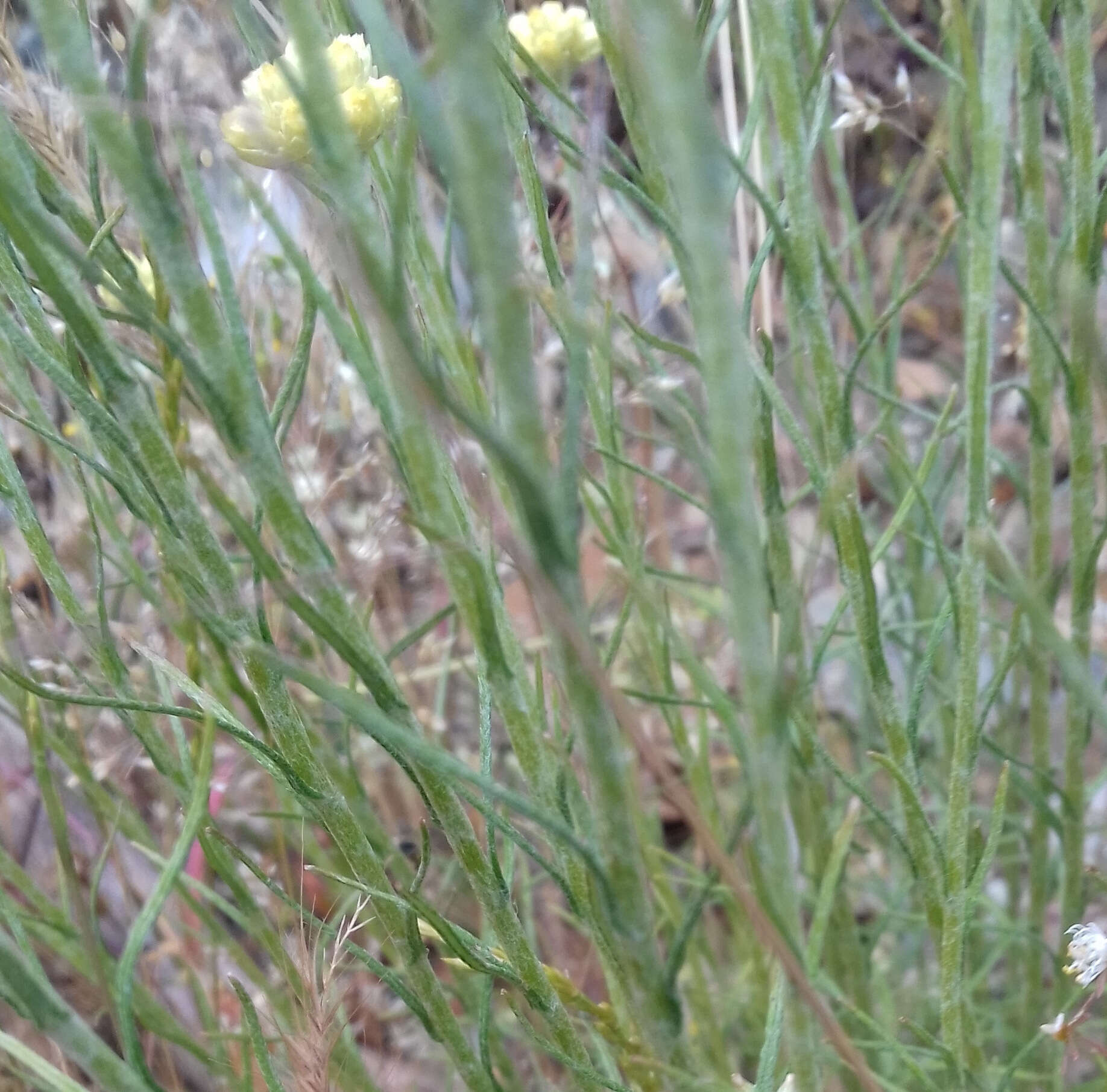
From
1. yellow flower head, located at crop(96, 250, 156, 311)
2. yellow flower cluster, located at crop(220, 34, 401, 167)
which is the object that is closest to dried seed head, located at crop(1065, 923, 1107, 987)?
yellow flower cluster, located at crop(220, 34, 401, 167)

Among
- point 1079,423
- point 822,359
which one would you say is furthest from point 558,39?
point 1079,423

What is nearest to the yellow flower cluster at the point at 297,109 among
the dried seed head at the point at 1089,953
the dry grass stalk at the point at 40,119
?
the dry grass stalk at the point at 40,119

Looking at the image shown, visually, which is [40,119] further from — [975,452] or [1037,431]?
[1037,431]

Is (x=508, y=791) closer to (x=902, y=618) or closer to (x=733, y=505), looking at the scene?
(x=733, y=505)

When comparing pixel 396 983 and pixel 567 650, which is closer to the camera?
pixel 567 650

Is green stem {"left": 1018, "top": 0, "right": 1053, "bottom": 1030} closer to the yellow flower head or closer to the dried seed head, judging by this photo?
the dried seed head

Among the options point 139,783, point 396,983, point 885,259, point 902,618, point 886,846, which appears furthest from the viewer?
point 885,259

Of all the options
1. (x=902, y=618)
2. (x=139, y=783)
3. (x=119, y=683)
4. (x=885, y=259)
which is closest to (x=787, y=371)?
(x=902, y=618)

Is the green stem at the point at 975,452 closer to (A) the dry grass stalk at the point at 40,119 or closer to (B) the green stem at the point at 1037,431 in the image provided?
(B) the green stem at the point at 1037,431
